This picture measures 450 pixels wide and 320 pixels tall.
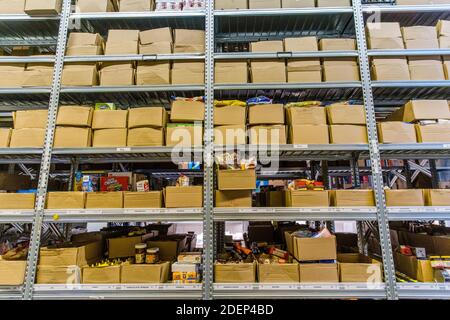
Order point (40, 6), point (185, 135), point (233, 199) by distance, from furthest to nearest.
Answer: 1. point (40, 6)
2. point (185, 135)
3. point (233, 199)

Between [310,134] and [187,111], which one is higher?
[187,111]

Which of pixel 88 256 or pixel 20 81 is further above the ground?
pixel 20 81

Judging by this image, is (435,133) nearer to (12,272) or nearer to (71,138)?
(71,138)

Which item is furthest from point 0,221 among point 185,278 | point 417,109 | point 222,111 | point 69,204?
point 417,109

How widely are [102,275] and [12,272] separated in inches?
23.5

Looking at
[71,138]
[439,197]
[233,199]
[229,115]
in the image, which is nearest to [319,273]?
[233,199]

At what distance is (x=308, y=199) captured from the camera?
5.98 feet

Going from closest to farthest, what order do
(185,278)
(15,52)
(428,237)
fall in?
(185,278)
(428,237)
(15,52)

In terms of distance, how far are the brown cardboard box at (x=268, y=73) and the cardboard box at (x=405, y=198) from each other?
111cm

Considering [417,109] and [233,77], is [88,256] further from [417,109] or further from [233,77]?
[417,109]

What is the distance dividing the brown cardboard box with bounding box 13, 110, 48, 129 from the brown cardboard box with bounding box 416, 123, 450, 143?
2.75m

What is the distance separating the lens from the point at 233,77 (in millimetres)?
2016

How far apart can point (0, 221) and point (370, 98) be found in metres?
2.78

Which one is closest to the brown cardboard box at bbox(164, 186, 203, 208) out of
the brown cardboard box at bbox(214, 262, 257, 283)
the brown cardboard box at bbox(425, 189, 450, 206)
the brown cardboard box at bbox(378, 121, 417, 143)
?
the brown cardboard box at bbox(214, 262, 257, 283)
